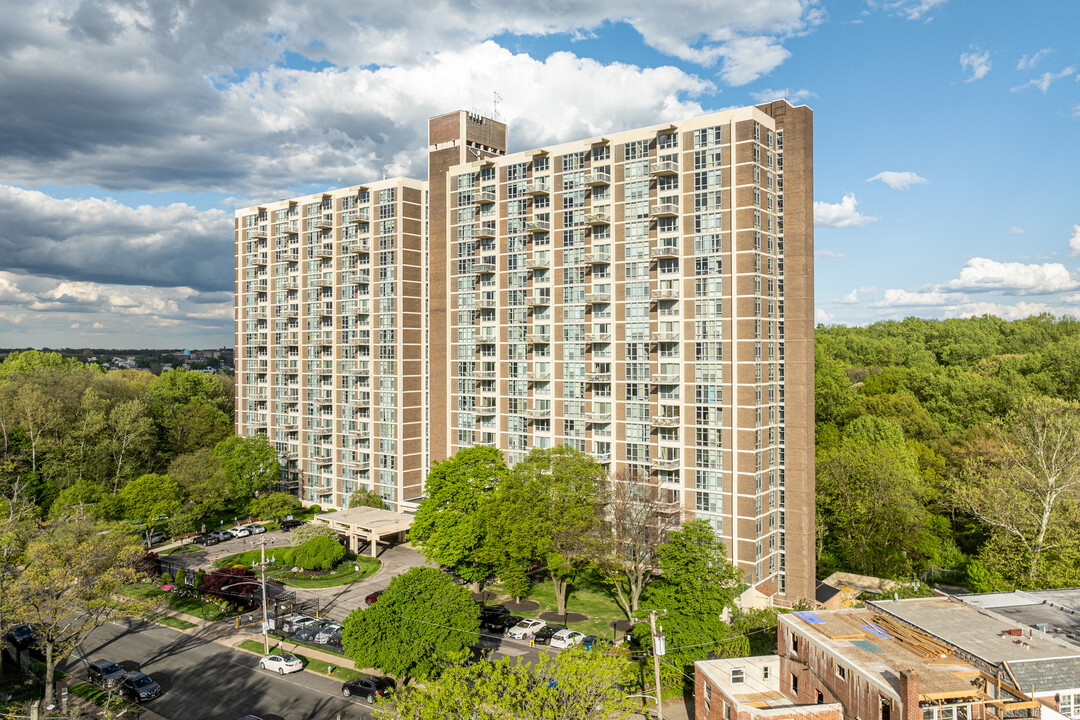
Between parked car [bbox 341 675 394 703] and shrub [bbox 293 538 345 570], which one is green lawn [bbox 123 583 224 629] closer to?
shrub [bbox 293 538 345 570]

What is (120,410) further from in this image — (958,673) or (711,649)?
(958,673)

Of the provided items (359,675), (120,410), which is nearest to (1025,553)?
(359,675)

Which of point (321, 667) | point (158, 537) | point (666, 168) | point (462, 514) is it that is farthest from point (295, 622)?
point (666, 168)

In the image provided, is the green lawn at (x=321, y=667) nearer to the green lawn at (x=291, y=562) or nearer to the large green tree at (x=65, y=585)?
the large green tree at (x=65, y=585)

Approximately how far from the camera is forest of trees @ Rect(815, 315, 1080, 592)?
5194cm

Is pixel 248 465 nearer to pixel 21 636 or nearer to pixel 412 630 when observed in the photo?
pixel 21 636

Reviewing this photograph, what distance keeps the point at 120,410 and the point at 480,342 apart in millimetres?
51394

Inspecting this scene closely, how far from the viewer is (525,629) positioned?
51.4 metres

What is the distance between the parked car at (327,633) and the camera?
165 ft

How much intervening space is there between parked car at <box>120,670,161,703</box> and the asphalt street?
0.64 metres

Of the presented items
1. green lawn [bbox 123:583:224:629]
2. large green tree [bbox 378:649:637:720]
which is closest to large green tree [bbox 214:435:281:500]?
green lawn [bbox 123:583:224:629]

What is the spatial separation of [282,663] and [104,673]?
40.2 feet

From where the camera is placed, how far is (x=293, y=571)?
6775 cm

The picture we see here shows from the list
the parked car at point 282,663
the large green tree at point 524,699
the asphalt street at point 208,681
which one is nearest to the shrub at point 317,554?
the asphalt street at point 208,681
